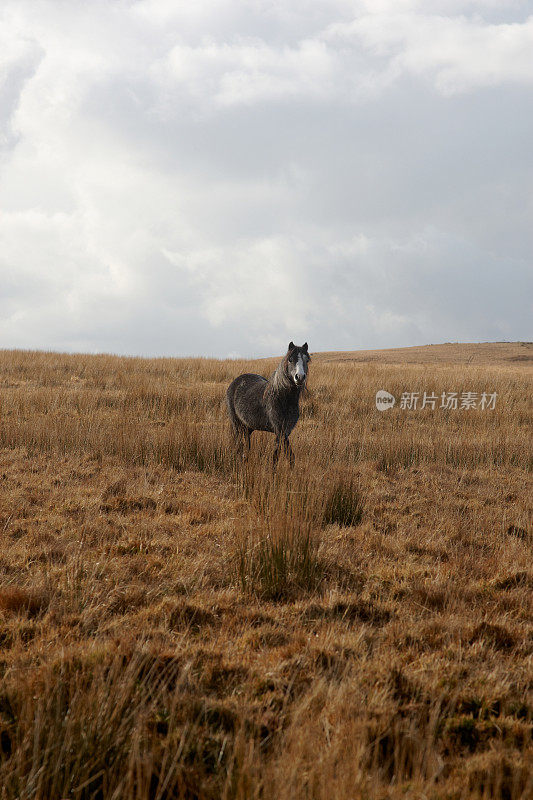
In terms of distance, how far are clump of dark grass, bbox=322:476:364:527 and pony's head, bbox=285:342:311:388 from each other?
1170mm

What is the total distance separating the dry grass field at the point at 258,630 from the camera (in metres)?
2.26

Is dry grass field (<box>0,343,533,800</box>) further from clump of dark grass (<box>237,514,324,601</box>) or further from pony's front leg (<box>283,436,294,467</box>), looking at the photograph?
pony's front leg (<box>283,436,294,467</box>)

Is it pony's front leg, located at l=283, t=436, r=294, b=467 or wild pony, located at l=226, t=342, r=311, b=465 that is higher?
wild pony, located at l=226, t=342, r=311, b=465

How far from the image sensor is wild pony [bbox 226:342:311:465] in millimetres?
6547

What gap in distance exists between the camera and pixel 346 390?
14742 millimetres

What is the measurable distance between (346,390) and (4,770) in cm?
1305

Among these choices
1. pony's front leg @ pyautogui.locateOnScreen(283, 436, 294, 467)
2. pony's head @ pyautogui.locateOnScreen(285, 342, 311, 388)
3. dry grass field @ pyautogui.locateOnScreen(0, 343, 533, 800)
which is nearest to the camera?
dry grass field @ pyautogui.locateOnScreen(0, 343, 533, 800)

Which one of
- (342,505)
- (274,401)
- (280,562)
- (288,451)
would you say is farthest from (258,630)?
(274,401)

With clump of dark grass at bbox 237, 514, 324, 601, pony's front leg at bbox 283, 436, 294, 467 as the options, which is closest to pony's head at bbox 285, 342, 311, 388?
pony's front leg at bbox 283, 436, 294, 467

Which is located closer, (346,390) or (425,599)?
(425,599)

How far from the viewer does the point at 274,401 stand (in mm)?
7184

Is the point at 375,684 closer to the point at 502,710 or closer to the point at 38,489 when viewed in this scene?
the point at 502,710

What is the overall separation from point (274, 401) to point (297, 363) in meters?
0.99

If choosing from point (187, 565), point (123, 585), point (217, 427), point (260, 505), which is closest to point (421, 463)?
point (217, 427)
